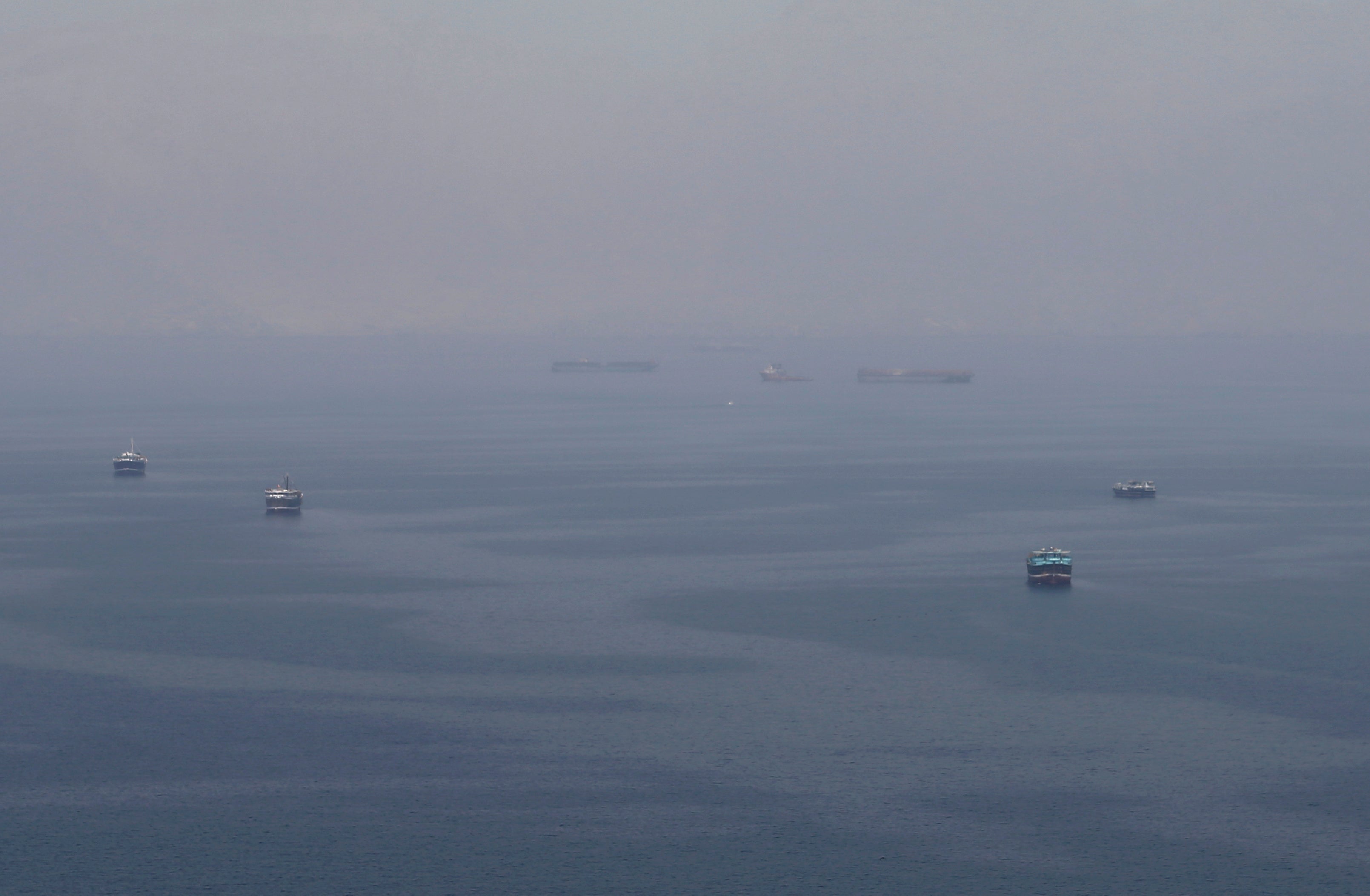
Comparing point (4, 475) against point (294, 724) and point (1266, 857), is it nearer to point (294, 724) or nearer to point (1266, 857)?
point (294, 724)

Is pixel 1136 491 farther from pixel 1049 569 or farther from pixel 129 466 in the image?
pixel 129 466

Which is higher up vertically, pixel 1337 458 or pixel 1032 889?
pixel 1337 458

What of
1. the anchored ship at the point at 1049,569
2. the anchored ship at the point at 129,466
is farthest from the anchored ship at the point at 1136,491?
the anchored ship at the point at 129,466

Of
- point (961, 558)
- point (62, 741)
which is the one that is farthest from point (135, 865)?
point (961, 558)

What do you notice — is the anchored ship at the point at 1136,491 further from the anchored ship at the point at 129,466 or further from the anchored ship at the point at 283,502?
the anchored ship at the point at 129,466

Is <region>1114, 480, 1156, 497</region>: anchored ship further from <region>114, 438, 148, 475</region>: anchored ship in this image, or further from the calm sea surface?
<region>114, 438, 148, 475</region>: anchored ship

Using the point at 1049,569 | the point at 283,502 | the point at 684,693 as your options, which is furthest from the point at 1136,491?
the point at 684,693
